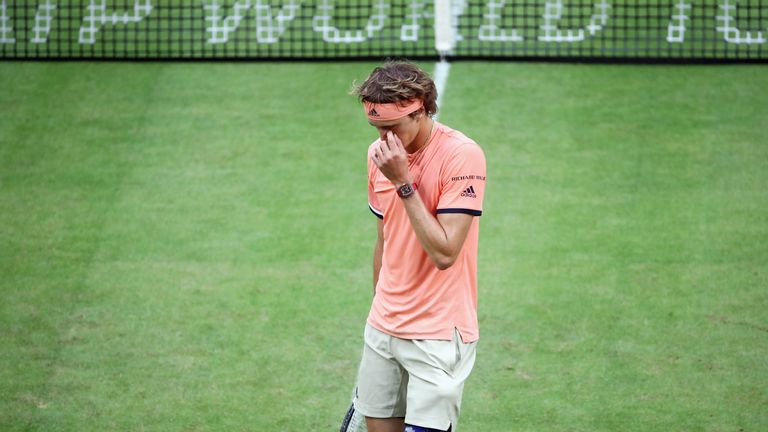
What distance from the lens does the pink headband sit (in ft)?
14.5

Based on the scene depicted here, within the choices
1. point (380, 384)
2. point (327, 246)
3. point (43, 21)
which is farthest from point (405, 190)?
point (43, 21)

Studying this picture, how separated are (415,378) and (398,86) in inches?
48.1

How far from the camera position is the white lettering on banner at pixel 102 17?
1238cm

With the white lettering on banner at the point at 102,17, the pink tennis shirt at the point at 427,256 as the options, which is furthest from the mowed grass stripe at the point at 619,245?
the white lettering on banner at the point at 102,17

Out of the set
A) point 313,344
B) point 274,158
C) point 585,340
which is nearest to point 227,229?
point 274,158

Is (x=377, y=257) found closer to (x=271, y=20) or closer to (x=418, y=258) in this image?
(x=418, y=258)

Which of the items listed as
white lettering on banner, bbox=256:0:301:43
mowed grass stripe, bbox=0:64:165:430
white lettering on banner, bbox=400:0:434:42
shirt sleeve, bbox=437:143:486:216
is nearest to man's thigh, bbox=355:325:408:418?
shirt sleeve, bbox=437:143:486:216

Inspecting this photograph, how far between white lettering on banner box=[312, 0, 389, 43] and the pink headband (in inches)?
309

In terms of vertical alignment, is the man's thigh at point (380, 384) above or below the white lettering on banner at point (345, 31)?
below

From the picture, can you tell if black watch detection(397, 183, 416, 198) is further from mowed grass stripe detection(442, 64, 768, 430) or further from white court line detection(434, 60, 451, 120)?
white court line detection(434, 60, 451, 120)

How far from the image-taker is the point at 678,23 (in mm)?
12328

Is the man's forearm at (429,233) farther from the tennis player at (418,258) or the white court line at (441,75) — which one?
the white court line at (441,75)

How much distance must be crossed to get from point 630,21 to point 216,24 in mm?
4714

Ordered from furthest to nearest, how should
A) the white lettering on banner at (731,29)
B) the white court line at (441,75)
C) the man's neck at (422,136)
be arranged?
the white lettering on banner at (731,29), the white court line at (441,75), the man's neck at (422,136)
